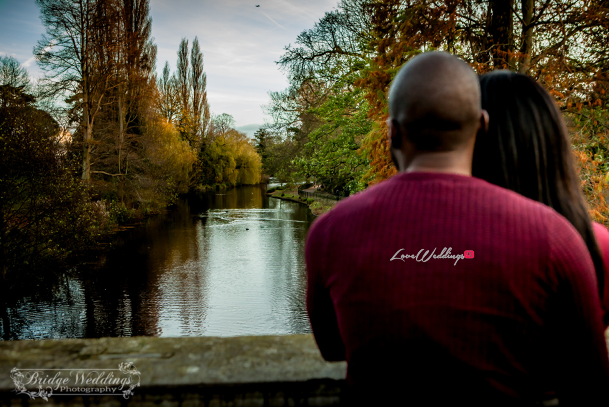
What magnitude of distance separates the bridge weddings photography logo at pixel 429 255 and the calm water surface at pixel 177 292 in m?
8.93

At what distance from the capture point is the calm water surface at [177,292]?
984cm

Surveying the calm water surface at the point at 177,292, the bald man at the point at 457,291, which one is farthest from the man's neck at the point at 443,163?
the calm water surface at the point at 177,292

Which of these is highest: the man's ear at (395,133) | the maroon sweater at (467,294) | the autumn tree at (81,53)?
the autumn tree at (81,53)

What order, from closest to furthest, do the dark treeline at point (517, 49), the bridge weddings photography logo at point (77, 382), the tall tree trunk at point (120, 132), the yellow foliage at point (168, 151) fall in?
the bridge weddings photography logo at point (77, 382)
the dark treeline at point (517, 49)
the tall tree trunk at point (120, 132)
the yellow foliage at point (168, 151)

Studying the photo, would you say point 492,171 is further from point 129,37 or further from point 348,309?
point 129,37

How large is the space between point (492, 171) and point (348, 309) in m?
0.51

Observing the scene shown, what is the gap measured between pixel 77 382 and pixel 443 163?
3.74 ft

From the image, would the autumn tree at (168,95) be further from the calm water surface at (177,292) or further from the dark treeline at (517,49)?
the dark treeline at (517,49)

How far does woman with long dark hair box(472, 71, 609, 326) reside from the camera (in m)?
0.96

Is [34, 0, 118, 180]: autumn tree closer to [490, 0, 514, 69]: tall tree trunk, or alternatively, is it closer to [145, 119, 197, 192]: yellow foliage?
[145, 119, 197, 192]: yellow foliage

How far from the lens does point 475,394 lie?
71cm

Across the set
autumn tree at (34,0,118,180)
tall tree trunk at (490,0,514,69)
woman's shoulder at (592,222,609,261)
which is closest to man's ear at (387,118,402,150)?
woman's shoulder at (592,222,609,261)

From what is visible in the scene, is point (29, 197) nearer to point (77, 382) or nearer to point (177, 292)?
point (177, 292)

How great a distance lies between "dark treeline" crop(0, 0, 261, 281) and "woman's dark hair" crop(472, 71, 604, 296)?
11648 millimetres
